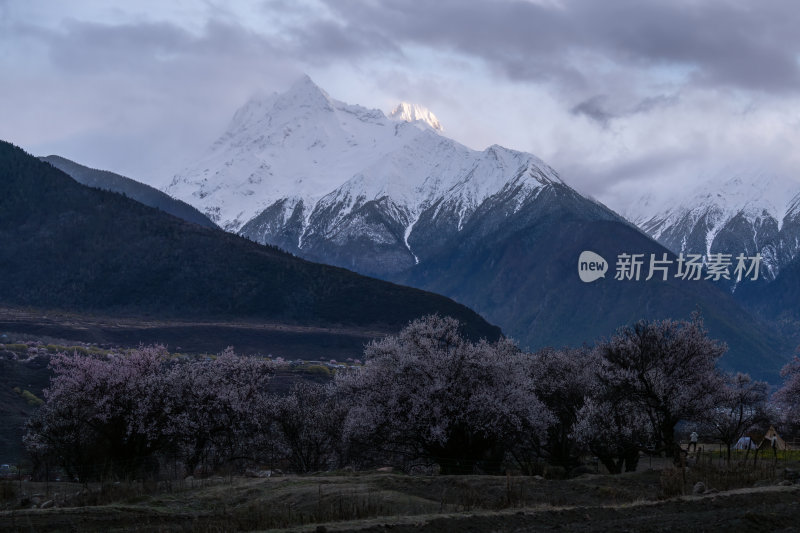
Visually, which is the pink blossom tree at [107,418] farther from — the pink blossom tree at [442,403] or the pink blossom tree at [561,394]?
the pink blossom tree at [561,394]

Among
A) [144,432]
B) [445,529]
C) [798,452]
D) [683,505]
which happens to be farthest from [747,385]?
[445,529]

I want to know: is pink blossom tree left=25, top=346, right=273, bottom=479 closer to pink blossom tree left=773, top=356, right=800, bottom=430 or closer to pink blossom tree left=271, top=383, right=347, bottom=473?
pink blossom tree left=271, top=383, right=347, bottom=473

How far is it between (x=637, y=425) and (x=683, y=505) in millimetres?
21853

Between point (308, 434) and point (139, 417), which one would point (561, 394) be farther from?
point (139, 417)

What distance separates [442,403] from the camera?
5678cm

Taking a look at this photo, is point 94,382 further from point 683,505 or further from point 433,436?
point 683,505

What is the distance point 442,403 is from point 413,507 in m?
20.4

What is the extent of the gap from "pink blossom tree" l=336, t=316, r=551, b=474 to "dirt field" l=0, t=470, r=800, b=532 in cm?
1016

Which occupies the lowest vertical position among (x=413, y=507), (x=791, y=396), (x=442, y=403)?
(x=413, y=507)

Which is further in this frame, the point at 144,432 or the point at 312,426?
the point at 312,426


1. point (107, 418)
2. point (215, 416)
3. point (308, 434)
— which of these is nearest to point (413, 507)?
point (107, 418)

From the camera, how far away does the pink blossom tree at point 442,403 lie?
5650cm

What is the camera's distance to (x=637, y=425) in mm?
55656

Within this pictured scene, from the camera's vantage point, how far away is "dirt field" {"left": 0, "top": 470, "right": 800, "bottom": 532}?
30.2 meters
